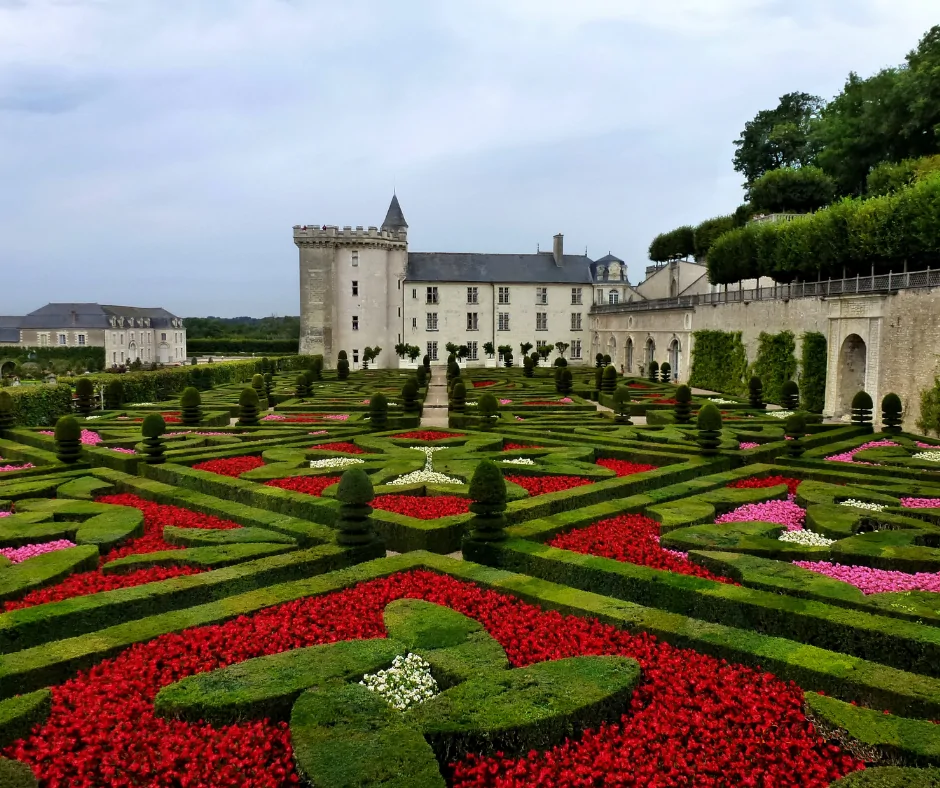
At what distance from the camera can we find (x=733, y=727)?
5.51 meters

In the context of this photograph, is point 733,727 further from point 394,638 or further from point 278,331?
point 278,331

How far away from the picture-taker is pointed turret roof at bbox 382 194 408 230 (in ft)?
199

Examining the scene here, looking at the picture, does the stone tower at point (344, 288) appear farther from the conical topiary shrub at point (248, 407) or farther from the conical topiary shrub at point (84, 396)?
the conical topiary shrub at point (248, 407)

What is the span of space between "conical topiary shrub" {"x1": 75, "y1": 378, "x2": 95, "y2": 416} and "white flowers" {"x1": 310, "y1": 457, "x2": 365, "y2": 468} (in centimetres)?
1245

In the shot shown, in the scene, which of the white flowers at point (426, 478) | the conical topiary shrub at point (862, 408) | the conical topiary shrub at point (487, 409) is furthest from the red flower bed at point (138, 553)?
the conical topiary shrub at point (862, 408)

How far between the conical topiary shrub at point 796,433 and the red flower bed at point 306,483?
9.91 m

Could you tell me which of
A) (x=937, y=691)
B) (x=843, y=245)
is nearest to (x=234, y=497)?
(x=937, y=691)

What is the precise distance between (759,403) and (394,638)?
21890 mm

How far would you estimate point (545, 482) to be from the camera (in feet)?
44.7

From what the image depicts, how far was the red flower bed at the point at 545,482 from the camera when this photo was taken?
13.0 meters

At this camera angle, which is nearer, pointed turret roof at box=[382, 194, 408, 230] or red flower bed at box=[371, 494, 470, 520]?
red flower bed at box=[371, 494, 470, 520]

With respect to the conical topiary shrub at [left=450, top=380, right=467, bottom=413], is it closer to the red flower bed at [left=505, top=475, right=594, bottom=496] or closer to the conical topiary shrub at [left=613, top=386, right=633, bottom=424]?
the conical topiary shrub at [left=613, top=386, right=633, bottom=424]

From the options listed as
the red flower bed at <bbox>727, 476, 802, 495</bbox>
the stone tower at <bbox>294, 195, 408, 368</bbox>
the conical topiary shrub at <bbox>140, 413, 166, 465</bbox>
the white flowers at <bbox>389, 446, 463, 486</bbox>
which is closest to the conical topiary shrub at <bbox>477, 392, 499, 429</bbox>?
the white flowers at <bbox>389, 446, 463, 486</bbox>

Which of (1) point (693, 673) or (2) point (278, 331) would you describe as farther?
(2) point (278, 331)
